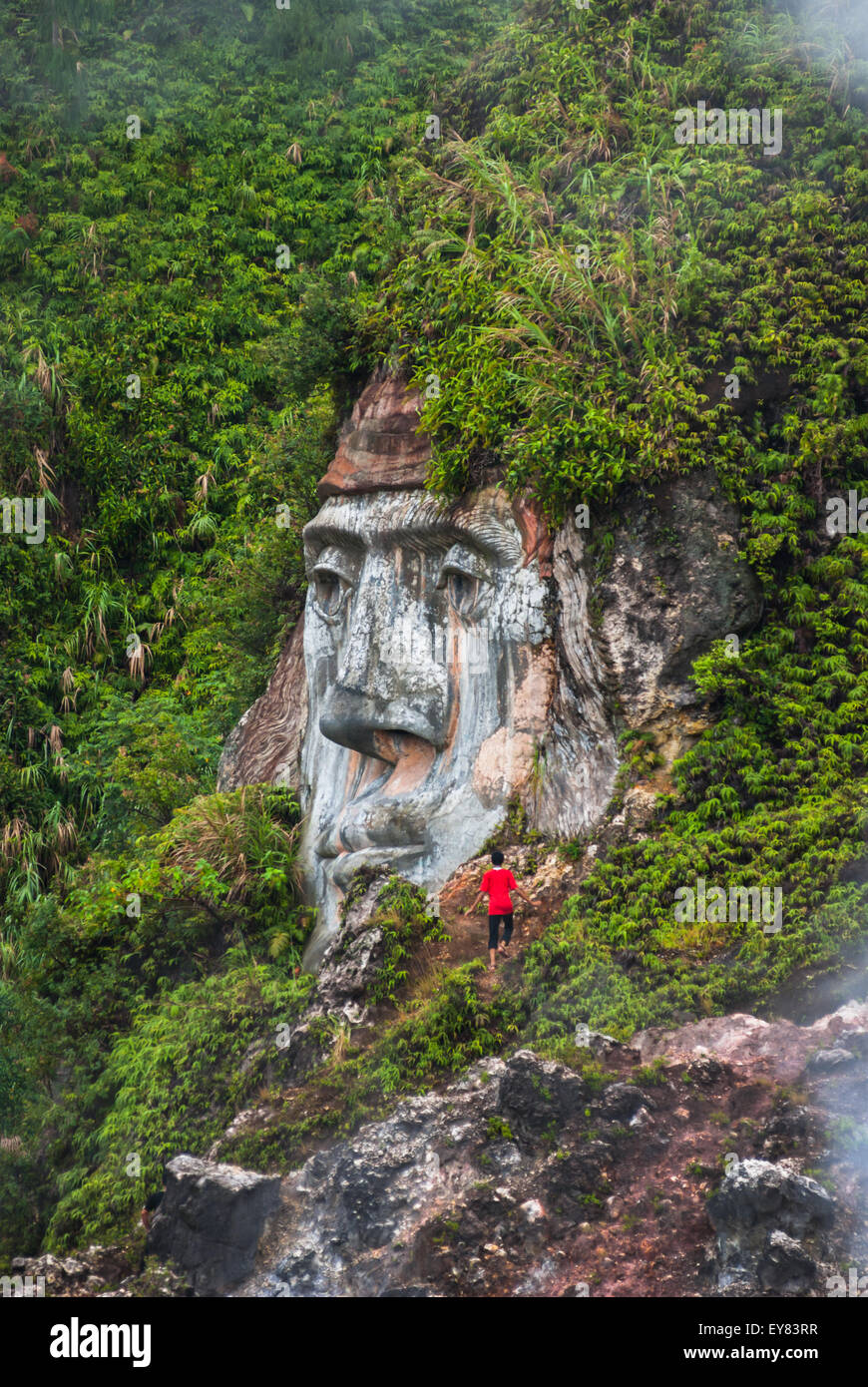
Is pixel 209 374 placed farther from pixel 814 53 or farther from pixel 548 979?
pixel 548 979

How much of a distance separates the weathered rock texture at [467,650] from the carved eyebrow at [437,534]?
0.01 m

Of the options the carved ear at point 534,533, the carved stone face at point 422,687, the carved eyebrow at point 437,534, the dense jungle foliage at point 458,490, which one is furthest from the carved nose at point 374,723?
the carved ear at point 534,533

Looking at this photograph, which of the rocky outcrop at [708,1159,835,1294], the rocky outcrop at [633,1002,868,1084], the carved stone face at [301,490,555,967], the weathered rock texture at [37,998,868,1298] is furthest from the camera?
the carved stone face at [301,490,555,967]

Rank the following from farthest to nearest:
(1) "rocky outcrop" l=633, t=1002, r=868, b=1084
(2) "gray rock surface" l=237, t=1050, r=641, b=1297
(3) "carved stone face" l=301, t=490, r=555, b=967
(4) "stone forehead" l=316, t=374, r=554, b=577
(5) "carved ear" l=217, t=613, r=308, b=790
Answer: (5) "carved ear" l=217, t=613, r=308, b=790 → (4) "stone forehead" l=316, t=374, r=554, b=577 → (3) "carved stone face" l=301, t=490, r=555, b=967 → (2) "gray rock surface" l=237, t=1050, r=641, b=1297 → (1) "rocky outcrop" l=633, t=1002, r=868, b=1084

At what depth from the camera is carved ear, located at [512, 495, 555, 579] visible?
9.05m

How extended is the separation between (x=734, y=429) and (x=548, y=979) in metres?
4.04

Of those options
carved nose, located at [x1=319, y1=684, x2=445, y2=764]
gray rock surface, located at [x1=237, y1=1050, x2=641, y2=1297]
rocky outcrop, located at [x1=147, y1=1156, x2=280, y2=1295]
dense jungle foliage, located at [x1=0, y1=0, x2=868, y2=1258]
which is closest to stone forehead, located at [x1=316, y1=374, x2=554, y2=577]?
dense jungle foliage, located at [x1=0, y1=0, x2=868, y2=1258]

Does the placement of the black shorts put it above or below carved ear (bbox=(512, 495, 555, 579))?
below

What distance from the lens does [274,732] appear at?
39.2 feet

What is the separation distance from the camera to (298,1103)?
7.49m

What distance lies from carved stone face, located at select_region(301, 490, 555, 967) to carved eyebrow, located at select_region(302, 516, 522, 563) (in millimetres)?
11

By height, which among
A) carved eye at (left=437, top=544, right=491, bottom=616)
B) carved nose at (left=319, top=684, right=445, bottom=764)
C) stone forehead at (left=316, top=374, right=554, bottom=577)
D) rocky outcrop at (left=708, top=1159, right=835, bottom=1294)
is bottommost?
rocky outcrop at (left=708, top=1159, right=835, bottom=1294)

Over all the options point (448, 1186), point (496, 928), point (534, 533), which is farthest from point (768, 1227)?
point (534, 533)

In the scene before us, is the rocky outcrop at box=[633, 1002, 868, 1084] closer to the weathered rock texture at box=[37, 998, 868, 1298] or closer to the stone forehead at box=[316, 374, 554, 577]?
the weathered rock texture at box=[37, 998, 868, 1298]
